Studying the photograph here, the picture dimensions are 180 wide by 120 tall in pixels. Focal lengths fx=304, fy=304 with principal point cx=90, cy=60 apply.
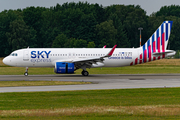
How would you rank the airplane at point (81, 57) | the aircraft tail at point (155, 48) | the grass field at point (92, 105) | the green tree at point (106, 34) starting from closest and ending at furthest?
the grass field at point (92, 105) → the airplane at point (81, 57) → the aircraft tail at point (155, 48) → the green tree at point (106, 34)

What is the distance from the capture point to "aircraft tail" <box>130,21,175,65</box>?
40.2m

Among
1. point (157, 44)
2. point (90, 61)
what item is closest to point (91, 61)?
point (90, 61)

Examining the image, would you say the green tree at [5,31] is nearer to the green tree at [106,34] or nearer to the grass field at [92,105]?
the green tree at [106,34]

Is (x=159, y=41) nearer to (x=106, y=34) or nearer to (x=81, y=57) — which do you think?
(x=81, y=57)

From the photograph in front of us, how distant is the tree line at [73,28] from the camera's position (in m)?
105

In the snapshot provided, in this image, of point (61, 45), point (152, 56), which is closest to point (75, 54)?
point (152, 56)

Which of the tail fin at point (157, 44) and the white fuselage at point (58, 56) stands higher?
the tail fin at point (157, 44)

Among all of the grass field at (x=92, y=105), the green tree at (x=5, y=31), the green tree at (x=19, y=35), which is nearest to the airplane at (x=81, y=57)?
the grass field at (x=92, y=105)

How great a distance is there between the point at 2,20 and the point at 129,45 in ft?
164

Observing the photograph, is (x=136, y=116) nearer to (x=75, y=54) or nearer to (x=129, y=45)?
(x=75, y=54)

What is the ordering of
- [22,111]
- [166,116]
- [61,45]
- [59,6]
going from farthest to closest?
[59,6]
[61,45]
[22,111]
[166,116]

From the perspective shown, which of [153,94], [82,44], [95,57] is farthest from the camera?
[82,44]

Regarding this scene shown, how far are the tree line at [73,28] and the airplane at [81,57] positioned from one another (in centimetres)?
5149

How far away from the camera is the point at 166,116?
535 inches
